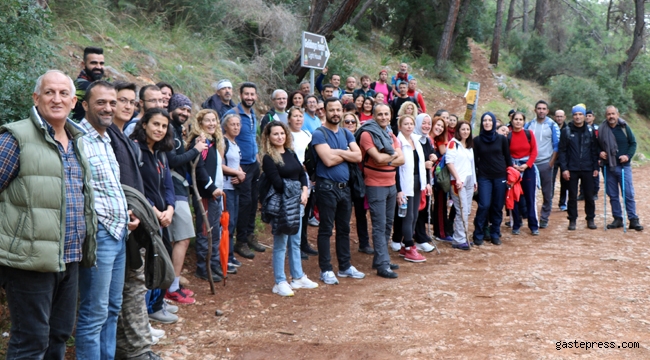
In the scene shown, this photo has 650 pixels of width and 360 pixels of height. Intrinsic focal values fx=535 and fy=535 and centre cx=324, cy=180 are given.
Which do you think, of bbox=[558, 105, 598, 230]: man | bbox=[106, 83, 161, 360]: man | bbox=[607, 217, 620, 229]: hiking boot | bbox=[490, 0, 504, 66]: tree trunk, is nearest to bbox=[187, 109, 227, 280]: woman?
bbox=[106, 83, 161, 360]: man

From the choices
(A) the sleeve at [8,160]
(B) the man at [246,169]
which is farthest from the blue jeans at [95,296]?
(B) the man at [246,169]

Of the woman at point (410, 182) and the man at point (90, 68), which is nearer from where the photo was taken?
the man at point (90, 68)

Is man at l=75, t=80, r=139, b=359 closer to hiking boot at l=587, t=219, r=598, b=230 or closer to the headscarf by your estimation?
the headscarf

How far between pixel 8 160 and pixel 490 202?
7186mm

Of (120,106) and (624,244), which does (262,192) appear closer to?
(120,106)

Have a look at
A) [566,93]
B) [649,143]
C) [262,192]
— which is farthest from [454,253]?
[649,143]

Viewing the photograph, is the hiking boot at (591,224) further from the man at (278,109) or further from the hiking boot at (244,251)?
the hiking boot at (244,251)

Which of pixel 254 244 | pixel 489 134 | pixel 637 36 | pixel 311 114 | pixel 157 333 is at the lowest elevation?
pixel 157 333

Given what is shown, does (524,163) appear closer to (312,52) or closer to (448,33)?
(312,52)

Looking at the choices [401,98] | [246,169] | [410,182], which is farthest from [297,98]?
[401,98]

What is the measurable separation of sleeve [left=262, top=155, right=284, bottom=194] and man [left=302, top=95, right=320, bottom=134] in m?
2.20

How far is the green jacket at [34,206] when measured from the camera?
275 cm

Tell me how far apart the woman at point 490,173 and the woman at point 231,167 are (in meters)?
3.91

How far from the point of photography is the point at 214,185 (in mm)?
5805
